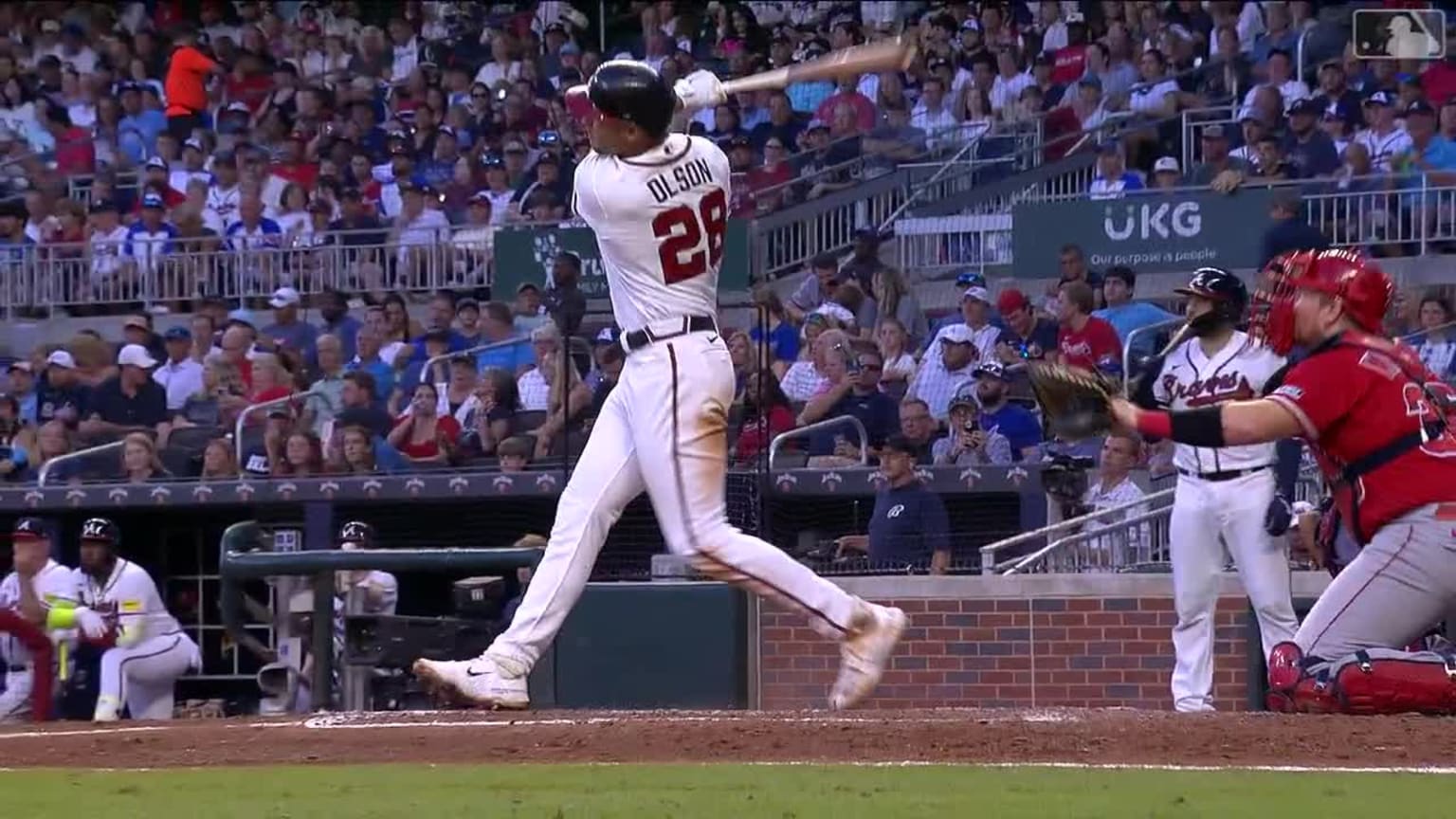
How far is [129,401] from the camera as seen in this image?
16.0 metres

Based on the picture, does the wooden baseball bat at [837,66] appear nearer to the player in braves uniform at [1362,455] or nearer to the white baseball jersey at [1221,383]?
the player in braves uniform at [1362,455]

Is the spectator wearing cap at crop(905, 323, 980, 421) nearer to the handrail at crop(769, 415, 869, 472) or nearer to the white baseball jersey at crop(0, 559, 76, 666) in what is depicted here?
the handrail at crop(769, 415, 869, 472)

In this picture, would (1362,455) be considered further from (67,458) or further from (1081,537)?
(67,458)

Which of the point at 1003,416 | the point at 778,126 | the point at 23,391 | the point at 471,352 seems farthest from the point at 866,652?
the point at 778,126

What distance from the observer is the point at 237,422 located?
1450 centimetres

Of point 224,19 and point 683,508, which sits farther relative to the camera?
point 224,19

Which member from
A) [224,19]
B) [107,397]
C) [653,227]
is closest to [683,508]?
[653,227]

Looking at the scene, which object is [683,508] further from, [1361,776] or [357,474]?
[357,474]

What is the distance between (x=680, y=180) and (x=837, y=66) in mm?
1217

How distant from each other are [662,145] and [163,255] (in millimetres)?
11102

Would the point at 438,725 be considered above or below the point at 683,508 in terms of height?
below

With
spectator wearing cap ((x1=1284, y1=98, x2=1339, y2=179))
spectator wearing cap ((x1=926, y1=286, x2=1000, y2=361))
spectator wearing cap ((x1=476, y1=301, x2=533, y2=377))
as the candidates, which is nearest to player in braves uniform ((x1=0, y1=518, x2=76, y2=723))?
spectator wearing cap ((x1=476, y1=301, x2=533, y2=377))

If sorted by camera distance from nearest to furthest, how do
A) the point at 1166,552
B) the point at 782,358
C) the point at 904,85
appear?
the point at 1166,552, the point at 782,358, the point at 904,85

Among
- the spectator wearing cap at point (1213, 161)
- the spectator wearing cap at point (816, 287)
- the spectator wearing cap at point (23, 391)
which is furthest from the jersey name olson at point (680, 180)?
the spectator wearing cap at point (23, 391)
